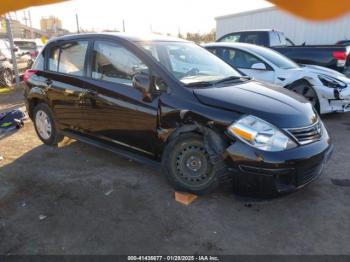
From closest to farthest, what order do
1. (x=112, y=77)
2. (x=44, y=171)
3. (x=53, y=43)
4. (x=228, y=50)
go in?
(x=112, y=77)
(x=44, y=171)
(x=53, y=43)
(x=228, y=50)

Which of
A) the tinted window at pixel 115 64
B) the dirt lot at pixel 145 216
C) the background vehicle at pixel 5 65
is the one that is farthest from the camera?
the background vehicle at pixel 5 65

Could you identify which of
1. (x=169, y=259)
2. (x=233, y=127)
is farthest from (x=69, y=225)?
(x=233, y=127)

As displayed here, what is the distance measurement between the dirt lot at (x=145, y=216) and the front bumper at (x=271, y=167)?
0.32 meters

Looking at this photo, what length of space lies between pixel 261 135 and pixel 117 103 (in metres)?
1.66

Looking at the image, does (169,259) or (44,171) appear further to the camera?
(44,171)

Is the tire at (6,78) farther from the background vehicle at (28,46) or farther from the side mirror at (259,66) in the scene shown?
the side mirror at (259,66)

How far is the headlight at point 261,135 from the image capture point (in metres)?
2.90

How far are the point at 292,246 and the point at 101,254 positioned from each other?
1.50 m

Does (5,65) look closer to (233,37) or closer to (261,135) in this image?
(233,37)

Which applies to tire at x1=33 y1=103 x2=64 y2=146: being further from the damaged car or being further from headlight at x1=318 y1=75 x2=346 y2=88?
headlight at x1=318 y1=75 x2=346 y2=88

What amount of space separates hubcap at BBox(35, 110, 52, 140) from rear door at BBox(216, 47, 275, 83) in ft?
11.4

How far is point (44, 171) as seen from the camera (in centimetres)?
412

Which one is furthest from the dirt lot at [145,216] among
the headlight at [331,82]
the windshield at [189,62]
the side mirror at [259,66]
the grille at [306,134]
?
the side mirror at [259,66]

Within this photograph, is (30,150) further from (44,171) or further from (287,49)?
(287,49)
